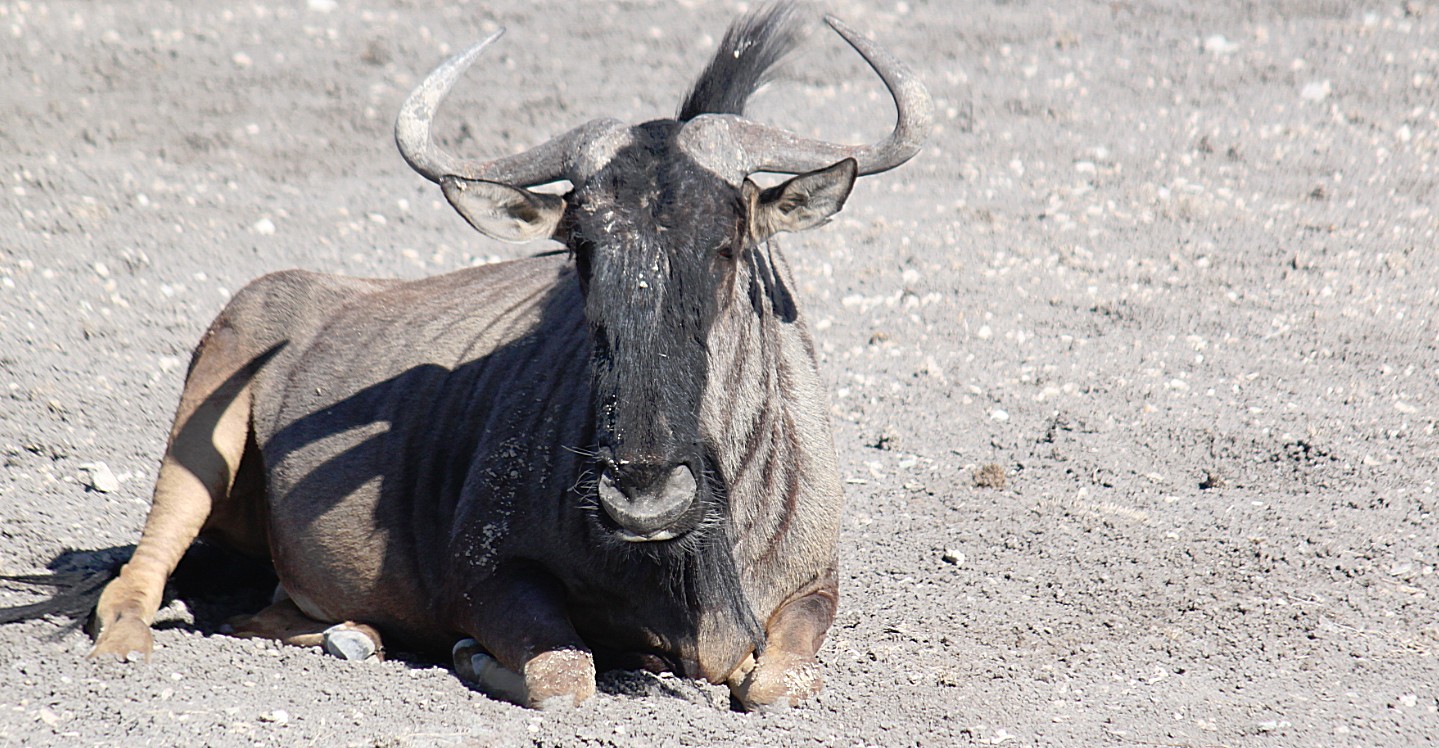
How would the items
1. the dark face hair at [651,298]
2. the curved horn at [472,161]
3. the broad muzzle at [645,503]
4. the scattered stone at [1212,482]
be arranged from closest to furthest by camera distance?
the broad muzzle at [645,503] → the dark face hair at [651,298] → the curved horn at [472,161] → the scattered stone at [1212,482]

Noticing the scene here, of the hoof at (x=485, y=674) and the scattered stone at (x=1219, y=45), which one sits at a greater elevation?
the scattered stone at (x=1219, y=45)

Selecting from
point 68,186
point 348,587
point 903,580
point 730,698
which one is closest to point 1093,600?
point 903,580


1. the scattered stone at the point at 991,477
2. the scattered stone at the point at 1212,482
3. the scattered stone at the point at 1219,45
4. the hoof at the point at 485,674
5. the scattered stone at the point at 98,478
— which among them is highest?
the scattered stone at the point at 1219,45

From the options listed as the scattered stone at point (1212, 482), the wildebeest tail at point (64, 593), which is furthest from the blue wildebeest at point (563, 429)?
the scattered stone at point (1212, 482)

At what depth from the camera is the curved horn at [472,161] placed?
16.1 ft

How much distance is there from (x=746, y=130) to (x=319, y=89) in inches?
328

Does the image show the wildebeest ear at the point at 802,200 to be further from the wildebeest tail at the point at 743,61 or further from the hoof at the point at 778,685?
the hoof at the point at 778,685

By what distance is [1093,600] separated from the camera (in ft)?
19.4

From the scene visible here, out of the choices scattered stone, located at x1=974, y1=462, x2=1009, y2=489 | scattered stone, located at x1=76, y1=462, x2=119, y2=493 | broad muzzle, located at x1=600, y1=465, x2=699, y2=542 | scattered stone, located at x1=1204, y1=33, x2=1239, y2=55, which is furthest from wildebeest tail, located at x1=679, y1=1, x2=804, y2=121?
scattered stone, located at x1=1204, y1=33, x2=1239, y2=55

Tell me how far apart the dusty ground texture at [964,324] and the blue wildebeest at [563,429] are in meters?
0.29

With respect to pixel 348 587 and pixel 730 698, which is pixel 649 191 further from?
pixel 348 587

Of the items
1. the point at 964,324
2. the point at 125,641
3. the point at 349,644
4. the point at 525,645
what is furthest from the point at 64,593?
the point at 964,324

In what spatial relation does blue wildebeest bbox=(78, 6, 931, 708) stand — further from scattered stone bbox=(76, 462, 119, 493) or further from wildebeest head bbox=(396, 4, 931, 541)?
scattered stone bbox=(76, 462, 119, 493)

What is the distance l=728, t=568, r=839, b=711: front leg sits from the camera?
4922 mm
